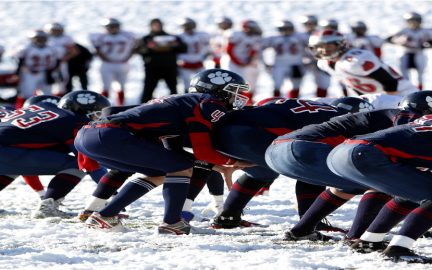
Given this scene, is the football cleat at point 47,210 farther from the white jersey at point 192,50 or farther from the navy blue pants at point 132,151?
the white jersey at point 192,50

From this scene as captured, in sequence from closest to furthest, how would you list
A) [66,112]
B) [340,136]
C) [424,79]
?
[340,136]
[66,112]
[424,79]

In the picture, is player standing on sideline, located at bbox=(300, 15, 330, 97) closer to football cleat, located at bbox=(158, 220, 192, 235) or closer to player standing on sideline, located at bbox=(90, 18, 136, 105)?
player standing on sideline, located at bbox=(90, 18, 136, 105)

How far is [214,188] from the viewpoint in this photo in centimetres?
715

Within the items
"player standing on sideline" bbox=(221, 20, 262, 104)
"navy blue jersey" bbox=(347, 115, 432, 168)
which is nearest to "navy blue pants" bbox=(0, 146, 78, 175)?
"navy blue jersey" bbox=(347, 115, 432, 168)

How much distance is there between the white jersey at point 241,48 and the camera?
15148 millimetres

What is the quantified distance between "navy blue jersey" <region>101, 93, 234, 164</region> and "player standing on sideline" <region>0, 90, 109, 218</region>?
936 millimetres

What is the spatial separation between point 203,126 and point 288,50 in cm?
950

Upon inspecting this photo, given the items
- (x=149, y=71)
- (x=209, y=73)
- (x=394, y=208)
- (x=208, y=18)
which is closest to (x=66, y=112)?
(x=209, y=73)

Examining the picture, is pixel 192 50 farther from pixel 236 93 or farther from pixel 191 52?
pixel 236 93

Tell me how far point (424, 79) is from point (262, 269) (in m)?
14.9

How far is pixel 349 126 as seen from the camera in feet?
18.2

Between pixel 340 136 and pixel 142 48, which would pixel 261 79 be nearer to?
pixel 142 48

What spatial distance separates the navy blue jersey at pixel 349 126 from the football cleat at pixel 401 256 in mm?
776

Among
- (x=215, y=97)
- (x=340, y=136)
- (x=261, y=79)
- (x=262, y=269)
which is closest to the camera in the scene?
(x=262, y=269)
